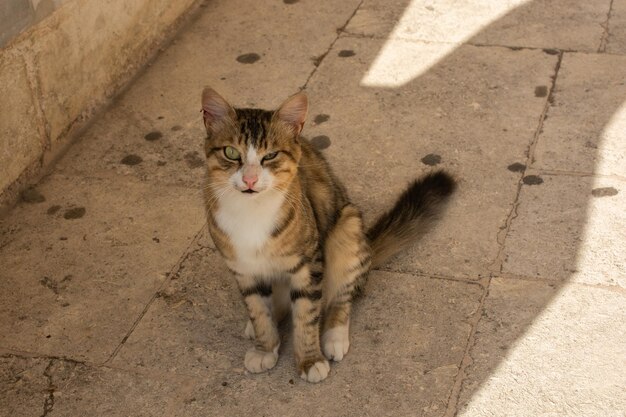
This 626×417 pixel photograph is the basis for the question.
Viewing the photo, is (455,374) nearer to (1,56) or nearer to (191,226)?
(191,226)

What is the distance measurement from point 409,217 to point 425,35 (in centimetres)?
214

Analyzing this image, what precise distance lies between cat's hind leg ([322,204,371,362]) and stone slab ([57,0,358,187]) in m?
1.24

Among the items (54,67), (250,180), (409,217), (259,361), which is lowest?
(259,361)

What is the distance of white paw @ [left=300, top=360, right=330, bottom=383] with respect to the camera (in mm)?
3537

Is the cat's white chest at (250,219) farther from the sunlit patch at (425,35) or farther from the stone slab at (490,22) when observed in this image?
the stone slab at (490,22)

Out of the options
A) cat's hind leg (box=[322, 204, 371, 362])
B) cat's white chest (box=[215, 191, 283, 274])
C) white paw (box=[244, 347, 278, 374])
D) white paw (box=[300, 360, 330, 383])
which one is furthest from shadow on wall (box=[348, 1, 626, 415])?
cat's white chest (box=[215, 191, 283, 274])

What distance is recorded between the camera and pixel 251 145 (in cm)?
328

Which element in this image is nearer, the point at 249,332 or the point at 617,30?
the point at 249,332

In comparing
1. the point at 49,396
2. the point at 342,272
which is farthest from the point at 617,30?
the point at 49,396

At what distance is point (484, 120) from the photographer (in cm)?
502

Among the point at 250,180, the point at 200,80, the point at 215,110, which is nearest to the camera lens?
the point at 250,180

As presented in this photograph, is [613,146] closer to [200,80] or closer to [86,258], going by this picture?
[200,80]

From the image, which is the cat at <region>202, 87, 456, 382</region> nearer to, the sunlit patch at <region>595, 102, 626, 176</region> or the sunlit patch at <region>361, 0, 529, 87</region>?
the sunlit patch at <region>595, 102, 626, 176</region>

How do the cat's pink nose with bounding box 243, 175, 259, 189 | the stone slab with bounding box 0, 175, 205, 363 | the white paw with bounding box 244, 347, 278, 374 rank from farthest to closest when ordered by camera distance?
the stone slab with bounding box 0, 175, 205, 363
the white paw with bounding box 244, 347, 278, 374
the cat's pink nose with bounding box 243, 175, 259, 189
